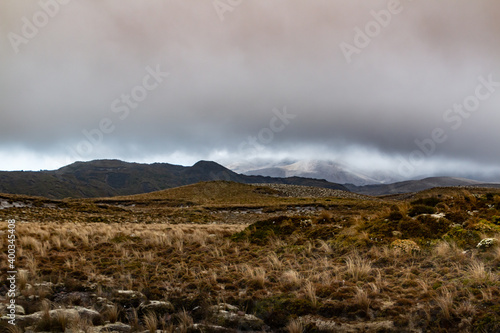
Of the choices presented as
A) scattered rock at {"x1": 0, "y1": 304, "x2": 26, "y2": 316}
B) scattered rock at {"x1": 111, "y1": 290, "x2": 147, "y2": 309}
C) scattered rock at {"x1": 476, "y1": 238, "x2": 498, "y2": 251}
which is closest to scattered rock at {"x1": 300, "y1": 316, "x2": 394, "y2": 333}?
scattered rock at {"x1": 111, "y1": 290, "x2": 147, "y2": 309}

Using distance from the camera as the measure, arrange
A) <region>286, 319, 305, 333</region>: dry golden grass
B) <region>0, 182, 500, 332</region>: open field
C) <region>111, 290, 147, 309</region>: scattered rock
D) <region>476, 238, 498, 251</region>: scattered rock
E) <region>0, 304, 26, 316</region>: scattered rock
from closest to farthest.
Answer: <region>286, 319, 305, 333</region>: dry golden grass, <region>0, 182, 500, 332</region>: open field, <region>0, 304, 26, 316</region>: scattered rock, <region>111, 290, 147, 309</region>: scattered rock, <region>476, 238, 498, 251</region>: scattered rock

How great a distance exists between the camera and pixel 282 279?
26.3 ft

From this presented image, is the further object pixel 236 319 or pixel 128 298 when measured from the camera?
pixel 128 298

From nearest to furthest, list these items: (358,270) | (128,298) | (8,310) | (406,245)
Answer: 1. (8,310)
2. (128,298)
3. (358,270)
4. (406,245)

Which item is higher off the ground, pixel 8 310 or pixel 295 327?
pixel 8 310

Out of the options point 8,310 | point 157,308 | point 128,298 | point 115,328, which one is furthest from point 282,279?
point 8,310

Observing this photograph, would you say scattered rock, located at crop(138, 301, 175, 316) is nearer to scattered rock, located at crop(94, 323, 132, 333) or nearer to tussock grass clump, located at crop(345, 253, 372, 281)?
scattered rock, located at crop(94, 323, 132, 333)

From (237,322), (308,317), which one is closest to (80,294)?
(237,322)

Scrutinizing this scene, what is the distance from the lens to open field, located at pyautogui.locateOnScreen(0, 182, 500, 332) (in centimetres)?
568

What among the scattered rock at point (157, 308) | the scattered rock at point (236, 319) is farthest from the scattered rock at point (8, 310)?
the scattered rock at point (236, 319)

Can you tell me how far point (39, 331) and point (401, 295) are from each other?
7890 mm

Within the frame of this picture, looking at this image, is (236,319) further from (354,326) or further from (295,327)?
(354,326)

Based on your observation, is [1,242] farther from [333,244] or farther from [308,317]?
[333,244]

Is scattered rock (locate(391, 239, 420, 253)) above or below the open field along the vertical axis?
above
